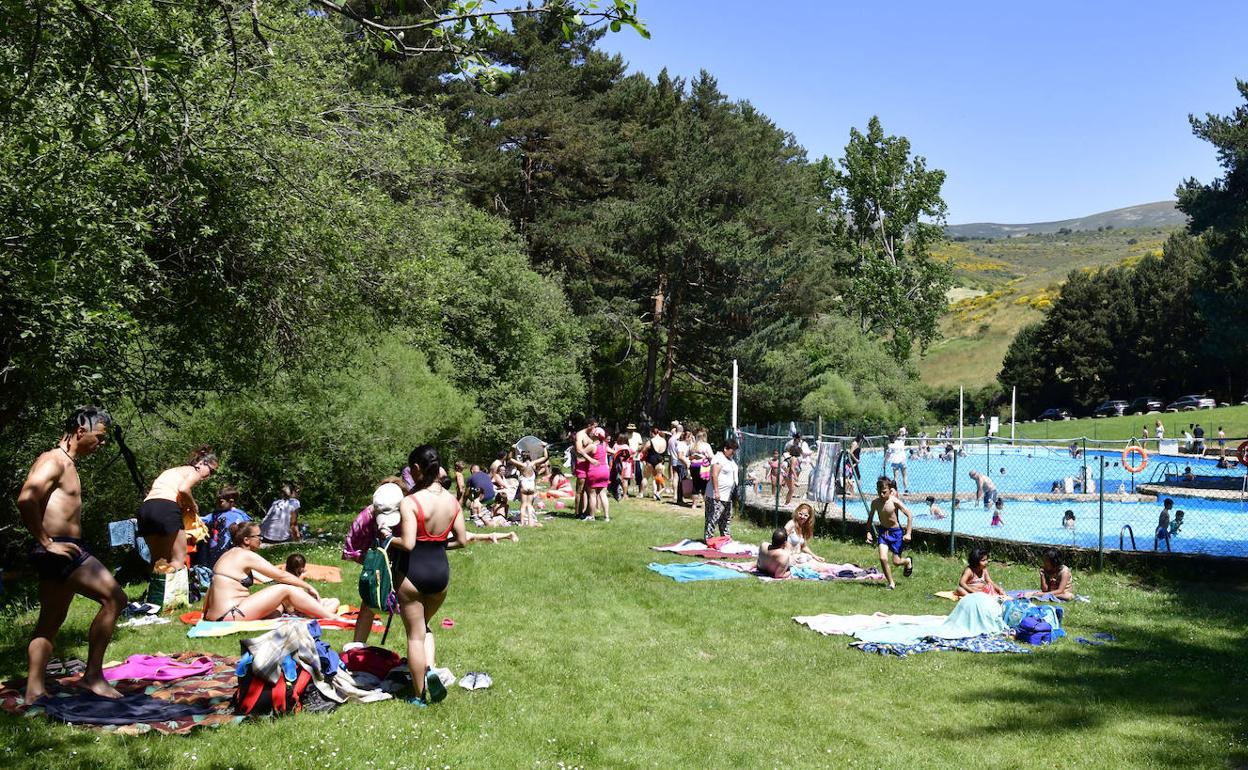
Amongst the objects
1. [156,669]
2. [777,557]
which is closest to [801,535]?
[777,557]

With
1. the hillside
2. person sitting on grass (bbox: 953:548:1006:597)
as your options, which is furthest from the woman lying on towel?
the hillside

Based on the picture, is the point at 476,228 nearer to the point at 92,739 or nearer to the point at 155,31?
the point at 155,31

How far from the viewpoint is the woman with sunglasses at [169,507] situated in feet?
29.8

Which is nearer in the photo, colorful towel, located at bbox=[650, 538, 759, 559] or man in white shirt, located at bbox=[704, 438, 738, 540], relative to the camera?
colorful towel, located at bbox=[650, 538, 759, 559]

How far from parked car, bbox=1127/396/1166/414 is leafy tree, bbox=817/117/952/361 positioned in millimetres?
14086

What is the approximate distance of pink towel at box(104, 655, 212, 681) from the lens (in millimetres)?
7449

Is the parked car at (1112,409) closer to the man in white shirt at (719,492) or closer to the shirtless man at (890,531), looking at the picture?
the man in white shirt at (719,492)

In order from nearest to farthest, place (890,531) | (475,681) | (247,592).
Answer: (475,681) → (247,592) → (890,531)

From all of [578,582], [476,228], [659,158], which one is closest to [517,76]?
[659,158]

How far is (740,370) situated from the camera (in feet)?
136

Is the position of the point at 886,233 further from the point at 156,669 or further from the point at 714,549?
the point at 156,669

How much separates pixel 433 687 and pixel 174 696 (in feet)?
5.68

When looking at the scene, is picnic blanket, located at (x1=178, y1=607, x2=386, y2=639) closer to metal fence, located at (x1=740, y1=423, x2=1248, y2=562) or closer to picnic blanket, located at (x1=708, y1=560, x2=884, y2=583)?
picnic blanket, located at (x1=708, y1=560, x2=884, y2=583)

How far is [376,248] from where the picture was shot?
1523cm
